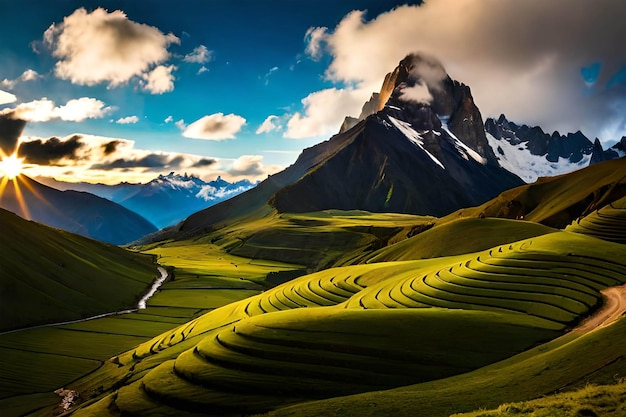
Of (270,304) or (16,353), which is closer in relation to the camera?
(16,353)

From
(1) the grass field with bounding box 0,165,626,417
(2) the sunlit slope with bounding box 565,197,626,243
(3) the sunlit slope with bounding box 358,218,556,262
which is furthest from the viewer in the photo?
(3) the sunlit slope with bounding box 358,218,556,262

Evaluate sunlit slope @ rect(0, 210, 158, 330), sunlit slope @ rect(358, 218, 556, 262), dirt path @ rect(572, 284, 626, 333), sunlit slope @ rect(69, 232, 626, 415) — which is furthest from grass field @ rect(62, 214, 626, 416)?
sunlit slope @ rect(0, 210, 158, 330)

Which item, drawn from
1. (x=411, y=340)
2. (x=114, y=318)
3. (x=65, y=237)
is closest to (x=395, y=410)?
(x=411, y=340)

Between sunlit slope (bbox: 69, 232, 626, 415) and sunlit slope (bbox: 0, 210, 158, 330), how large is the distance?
2397 inches

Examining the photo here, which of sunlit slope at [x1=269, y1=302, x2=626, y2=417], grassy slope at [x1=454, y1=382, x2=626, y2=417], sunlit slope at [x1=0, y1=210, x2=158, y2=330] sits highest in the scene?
sunlit slope at [x1=0, y1=210, x2=158, y2=330]

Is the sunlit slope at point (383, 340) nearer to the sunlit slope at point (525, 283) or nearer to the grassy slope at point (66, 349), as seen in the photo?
the sunlit slope at point (525, 283)

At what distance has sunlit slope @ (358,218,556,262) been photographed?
137375 mm

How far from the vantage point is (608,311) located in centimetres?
6097

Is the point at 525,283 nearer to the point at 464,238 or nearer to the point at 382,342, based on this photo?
the point at 382,342

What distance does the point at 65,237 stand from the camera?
7815 inches

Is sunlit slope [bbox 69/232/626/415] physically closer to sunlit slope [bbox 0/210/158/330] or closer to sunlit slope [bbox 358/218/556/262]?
sunlit slope [bbox 358/218/556/262]

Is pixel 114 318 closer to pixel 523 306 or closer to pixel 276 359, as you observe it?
pixel 276 359

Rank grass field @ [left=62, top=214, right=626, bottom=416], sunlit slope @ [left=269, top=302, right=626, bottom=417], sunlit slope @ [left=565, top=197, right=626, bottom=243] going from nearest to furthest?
sunlit slope @ [left=269, top=302, right=626, bottom=417] → grass field @ [left=62, top=214, right=626, bottom=416] → sunlit slope @ [left=565, top=197, right=626, bottom=243]

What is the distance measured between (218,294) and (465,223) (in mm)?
95539
